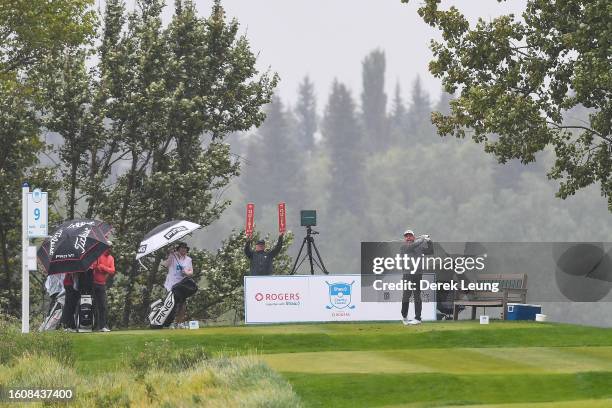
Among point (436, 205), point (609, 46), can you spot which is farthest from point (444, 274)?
point (436, 205)

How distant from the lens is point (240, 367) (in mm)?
23672

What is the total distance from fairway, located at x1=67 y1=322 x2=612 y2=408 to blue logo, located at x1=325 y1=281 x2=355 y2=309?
799mm

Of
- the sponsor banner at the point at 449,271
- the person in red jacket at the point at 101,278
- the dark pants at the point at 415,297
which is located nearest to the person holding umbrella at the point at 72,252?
the person in red jacket at the point at 101,278

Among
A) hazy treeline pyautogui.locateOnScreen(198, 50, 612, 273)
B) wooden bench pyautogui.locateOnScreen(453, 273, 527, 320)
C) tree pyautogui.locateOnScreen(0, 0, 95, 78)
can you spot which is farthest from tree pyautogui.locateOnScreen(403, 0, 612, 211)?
hazy treeline pyautogui.locateOnScreen(198, 50, 612, 273)

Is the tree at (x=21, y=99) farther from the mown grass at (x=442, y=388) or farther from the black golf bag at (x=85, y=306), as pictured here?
the mown grass at (x=442, y=388)

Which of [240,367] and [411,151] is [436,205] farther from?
[240,367]

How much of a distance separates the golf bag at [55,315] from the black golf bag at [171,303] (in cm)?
220

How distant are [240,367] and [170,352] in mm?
3208

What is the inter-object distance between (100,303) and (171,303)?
1.84 meters

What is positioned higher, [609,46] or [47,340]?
[609,46]

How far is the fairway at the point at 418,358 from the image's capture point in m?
23.1

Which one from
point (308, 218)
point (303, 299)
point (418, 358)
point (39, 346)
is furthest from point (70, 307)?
point (418, 358)

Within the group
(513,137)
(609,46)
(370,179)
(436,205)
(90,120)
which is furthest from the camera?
(370,179)

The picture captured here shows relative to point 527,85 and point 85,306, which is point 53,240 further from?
point 527,85
